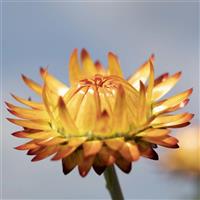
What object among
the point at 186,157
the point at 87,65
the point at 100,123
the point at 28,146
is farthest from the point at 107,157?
the point at 186,157

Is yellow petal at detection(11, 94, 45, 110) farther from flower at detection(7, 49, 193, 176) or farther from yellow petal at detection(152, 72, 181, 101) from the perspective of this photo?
yellow petal at detection(152, 72, 181, 101)

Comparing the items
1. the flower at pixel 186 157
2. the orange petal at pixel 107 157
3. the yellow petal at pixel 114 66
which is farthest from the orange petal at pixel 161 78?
the flower at pixel 186 157

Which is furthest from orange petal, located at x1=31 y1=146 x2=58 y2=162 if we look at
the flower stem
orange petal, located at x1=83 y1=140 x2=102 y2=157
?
the flower stem

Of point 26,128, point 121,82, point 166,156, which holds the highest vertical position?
point 121,82

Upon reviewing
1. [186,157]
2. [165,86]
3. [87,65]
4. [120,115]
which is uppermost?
[87,65]

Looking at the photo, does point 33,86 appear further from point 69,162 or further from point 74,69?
point 69,162

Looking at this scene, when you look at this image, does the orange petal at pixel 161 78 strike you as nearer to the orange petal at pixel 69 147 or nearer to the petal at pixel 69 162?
the orange petal at pixel 69 147

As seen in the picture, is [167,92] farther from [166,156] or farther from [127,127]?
[166,156]

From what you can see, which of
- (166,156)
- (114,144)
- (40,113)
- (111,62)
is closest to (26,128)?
(40,113)
